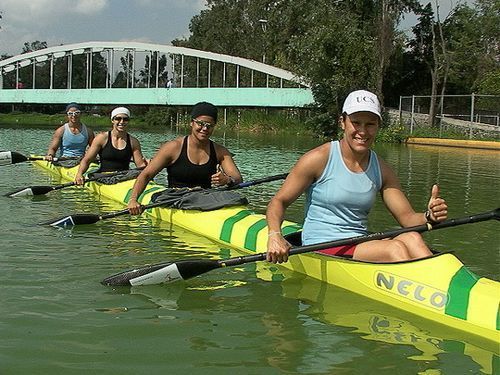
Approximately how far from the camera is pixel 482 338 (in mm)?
4027

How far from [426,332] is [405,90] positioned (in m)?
36.4

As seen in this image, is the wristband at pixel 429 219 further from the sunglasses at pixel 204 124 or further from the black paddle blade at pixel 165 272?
the sunglasses at pixel 204 124

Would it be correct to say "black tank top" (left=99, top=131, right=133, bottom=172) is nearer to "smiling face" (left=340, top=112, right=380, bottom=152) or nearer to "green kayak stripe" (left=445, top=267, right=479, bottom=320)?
"smiling face" (left=340, top=112, right=380, bottom=152)

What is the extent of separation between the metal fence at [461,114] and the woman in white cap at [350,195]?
23896 mm

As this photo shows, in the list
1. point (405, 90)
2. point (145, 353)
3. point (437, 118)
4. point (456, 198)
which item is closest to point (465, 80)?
point (405, 90)

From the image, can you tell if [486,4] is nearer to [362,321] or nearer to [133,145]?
[133,145]

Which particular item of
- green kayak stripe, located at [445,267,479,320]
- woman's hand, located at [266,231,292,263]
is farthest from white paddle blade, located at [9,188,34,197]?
green kayak stripe, located at [445,267,479,320]

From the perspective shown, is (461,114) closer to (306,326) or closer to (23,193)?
(23,193)

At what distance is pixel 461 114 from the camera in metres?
31.0

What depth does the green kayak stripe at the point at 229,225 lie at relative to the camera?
664cm

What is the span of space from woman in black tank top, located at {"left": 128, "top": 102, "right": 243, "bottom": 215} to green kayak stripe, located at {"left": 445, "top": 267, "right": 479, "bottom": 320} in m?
3.28

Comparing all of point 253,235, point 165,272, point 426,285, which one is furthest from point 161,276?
point 426,285

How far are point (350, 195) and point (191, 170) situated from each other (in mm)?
2869

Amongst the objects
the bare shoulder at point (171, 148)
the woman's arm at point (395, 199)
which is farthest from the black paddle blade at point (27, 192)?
the woman's arm at point (395, 199)
